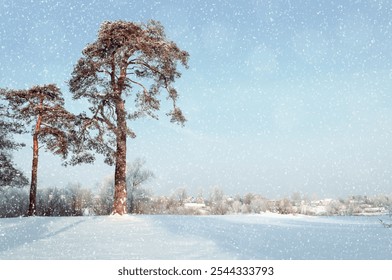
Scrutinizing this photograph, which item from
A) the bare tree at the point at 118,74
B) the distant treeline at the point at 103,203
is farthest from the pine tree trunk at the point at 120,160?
the distant treeline at the point at 103,203

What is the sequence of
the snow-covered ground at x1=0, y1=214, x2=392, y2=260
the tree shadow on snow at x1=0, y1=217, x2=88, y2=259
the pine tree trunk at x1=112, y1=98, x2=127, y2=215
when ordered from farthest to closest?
the pine tree trunk at x1=112, y1=98, x2=127, y2=215 → the tree shadow on snow at x1=0, y1=217, x2=88, y2=259 → the snow-covered ground at x1=0, y1=214, x2=392, y2=260

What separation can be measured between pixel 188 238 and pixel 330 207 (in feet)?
165

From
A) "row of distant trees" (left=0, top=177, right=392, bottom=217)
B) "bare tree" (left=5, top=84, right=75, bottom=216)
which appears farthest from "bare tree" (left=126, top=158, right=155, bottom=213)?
"bare tree" (left=5, top=84, right=75, bottom=216)

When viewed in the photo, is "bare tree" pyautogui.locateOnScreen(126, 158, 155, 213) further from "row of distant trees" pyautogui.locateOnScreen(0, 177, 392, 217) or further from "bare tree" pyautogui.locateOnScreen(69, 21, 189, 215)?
"bare tree" pyautogui.locateOnScreen(69, 21, 189, 215)

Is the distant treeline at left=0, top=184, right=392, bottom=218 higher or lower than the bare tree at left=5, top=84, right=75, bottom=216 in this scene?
lower

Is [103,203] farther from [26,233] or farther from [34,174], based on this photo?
[26,233]

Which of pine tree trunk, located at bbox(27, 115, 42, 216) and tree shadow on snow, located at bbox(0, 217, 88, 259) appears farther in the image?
pine tree trunk, located at bbox(27, 115, 42, 216)

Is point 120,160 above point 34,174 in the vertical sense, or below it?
above

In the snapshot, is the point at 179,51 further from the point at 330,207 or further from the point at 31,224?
the point at 330,207

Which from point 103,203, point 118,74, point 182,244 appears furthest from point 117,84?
point 103,203

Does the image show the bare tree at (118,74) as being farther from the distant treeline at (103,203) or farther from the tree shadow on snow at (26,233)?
the distant treeline at (103,203)
